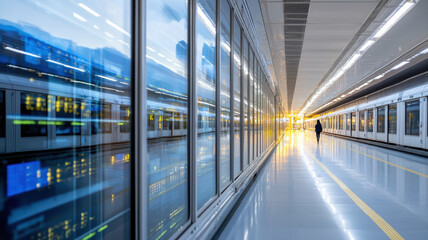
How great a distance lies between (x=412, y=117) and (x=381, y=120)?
13.2ft

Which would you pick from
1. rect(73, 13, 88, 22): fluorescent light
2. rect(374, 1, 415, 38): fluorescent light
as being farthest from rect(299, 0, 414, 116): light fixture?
rect(73, 13, 88, 22): fluorescent light

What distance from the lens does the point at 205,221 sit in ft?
9.71

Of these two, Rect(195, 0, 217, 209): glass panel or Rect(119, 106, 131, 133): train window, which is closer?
Rect(119, 106, 131, 133): train window

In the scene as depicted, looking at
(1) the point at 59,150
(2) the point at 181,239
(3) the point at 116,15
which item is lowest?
(2) the point at 181,239

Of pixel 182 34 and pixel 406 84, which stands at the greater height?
pixel 406 84

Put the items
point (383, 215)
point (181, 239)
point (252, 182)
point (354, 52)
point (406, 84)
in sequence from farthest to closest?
point (406, 84), point (354, 52), point (252, 182), point (383, 215), point (181, 239)

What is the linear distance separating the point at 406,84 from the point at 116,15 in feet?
50.5

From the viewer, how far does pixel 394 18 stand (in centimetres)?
620

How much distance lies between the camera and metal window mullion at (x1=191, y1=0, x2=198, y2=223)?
268 centimetres

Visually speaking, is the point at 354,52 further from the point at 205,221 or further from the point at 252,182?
the point at 205,221

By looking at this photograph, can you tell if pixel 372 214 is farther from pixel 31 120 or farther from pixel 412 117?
pixel 412 117

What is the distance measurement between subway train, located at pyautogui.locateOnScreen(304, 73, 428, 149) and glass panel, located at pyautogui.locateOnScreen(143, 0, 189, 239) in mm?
11876

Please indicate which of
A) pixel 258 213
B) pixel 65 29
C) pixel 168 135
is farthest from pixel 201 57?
pixel 258 213

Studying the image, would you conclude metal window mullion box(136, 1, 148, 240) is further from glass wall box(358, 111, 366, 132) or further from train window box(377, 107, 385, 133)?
glass wall box(358, 111, 366, 132)
